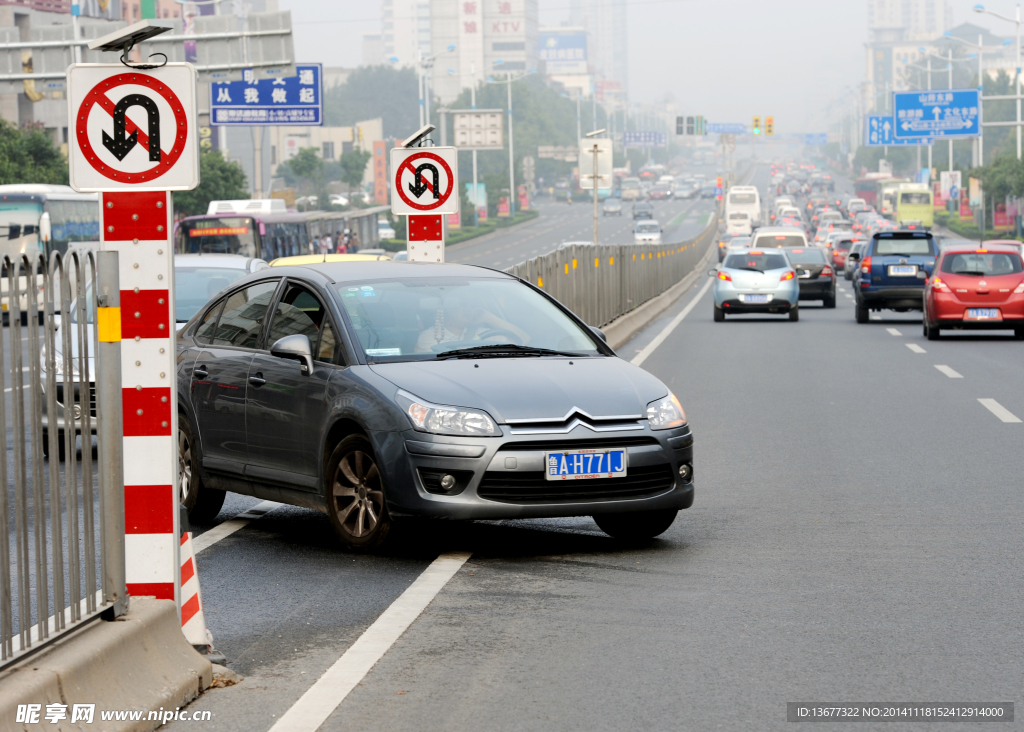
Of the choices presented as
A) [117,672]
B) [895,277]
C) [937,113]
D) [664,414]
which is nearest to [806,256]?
[895,277]

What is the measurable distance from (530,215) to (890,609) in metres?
124

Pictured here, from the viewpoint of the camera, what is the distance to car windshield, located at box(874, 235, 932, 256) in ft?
98.6

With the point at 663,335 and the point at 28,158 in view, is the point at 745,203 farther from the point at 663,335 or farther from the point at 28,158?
the point at 663,335

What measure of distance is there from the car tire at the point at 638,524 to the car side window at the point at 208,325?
101 inches

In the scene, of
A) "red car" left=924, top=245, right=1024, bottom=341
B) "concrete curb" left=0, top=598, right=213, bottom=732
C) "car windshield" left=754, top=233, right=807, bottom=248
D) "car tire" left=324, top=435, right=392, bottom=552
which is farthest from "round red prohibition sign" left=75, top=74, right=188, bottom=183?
"car windshield" left=754, top=233, right=807, bottom=248

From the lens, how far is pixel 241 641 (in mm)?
6062

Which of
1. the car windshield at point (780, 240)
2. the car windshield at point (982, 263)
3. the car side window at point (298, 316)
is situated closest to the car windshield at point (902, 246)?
the car windshield at point (982, 263)

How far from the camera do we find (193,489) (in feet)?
30.0

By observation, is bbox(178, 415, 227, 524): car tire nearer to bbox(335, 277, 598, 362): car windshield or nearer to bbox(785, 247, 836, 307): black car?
bbox(335, 277, 598, 362): car windshield

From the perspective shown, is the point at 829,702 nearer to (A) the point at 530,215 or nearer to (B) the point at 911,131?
(B) the point at 911,131

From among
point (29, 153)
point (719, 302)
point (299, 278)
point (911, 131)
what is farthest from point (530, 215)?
point (299, 278)

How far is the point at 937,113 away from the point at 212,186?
99.1 feet

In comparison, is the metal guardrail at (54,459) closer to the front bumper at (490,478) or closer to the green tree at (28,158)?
the front bumper at (490,478)

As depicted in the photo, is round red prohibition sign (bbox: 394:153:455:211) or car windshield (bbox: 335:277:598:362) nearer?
car windshield (bbox: 335:277:598:362)
